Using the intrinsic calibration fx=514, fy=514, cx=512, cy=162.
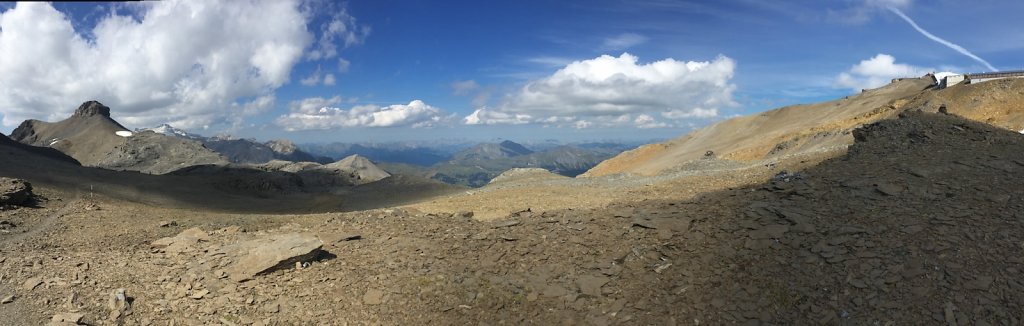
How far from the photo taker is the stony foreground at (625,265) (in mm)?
8094

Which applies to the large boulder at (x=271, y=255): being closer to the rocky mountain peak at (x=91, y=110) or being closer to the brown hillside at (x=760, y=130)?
the brown hillside at (x=760, y=130)

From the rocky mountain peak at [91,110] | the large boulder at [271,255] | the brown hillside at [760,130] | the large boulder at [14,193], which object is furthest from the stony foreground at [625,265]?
the rocky mountain peak at [91,110]

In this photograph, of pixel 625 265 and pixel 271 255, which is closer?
pixel 625 265

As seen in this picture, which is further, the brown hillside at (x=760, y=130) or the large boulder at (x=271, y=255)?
the brown hillside at (x=760, y=130)

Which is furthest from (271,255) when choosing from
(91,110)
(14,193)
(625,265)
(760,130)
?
(91,110)

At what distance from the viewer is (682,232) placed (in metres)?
10.7

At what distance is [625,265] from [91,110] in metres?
161

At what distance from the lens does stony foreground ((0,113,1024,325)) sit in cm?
809

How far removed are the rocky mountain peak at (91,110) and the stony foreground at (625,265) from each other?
484 feet

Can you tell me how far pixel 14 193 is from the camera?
20062mm

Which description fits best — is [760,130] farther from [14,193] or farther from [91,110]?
[91,110]

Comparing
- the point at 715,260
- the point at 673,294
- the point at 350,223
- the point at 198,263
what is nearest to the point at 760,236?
the point at 715,260

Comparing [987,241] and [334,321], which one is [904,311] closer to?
[987,241]

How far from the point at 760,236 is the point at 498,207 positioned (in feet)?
41.7
